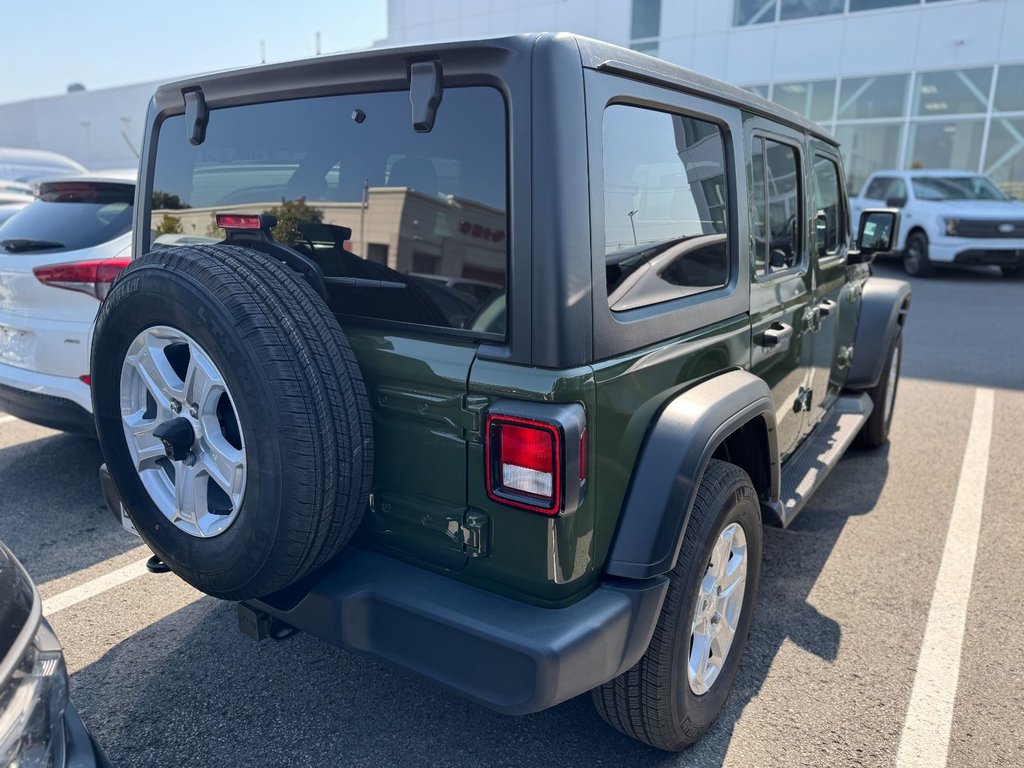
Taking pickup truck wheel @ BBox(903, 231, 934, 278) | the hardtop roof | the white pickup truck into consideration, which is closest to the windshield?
the white pickup truck

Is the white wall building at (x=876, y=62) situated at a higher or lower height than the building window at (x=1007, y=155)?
higher

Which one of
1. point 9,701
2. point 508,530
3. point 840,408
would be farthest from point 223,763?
point 840,408

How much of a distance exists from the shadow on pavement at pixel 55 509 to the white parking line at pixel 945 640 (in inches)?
131

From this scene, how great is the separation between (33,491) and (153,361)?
8.75ft

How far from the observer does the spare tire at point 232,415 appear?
180cm

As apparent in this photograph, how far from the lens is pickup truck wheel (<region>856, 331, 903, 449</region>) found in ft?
15.5

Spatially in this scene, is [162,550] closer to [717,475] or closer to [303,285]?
[303,285]

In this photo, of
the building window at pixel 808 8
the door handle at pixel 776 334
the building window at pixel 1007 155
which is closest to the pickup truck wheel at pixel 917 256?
the building window at pixel 1007 155

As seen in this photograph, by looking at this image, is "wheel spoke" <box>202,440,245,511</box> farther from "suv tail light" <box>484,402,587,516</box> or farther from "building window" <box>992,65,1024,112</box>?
"building window" <box>992,65,1024,112</box>

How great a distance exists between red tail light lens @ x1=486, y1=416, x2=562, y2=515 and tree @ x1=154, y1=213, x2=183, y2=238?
1532mm

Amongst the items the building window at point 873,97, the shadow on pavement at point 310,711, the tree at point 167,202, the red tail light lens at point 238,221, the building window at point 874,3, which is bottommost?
the shadow on pavement at point 310,711

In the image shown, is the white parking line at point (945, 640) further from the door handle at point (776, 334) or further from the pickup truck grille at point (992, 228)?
the pickup truck grille at point (992, 228)

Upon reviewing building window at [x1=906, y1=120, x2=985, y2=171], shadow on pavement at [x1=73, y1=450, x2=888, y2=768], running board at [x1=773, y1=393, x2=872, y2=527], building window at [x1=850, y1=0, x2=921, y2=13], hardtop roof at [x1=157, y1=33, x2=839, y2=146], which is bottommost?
shadow on pavement at [x1=73, y1=450, x2=888, y2=768]

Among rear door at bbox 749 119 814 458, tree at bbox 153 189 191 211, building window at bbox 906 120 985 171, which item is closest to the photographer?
tree at bbox 153 189 191 211
